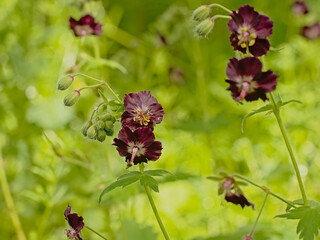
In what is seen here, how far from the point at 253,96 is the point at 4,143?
5.08 feet

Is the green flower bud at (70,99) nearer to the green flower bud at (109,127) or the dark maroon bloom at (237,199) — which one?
the green flower bud at (109,127)

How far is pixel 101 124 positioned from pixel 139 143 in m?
0.11

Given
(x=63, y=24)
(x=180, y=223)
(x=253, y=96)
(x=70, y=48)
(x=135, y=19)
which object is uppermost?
(x=135, y=19)

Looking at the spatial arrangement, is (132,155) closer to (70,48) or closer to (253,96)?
(253,96)

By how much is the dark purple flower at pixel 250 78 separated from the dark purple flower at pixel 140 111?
0.17 metres

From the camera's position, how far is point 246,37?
1121 mm

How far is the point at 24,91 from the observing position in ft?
8.51

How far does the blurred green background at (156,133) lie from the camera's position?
7.01 feet

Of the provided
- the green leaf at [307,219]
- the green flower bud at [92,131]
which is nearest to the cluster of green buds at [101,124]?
the green flower bud at [92,131]

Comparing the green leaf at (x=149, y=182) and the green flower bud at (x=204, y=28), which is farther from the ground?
the green flower bud at (x=204, y=28)

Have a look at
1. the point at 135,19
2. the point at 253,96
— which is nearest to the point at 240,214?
the point at 253,96

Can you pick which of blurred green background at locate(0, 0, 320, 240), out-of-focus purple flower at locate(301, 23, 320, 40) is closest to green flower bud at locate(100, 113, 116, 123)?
blurred green background at locate(0, 0, 320, 240)

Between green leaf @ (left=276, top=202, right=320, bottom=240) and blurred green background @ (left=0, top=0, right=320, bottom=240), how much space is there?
2.33 feet

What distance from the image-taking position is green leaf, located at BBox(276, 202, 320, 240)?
1.09 m
